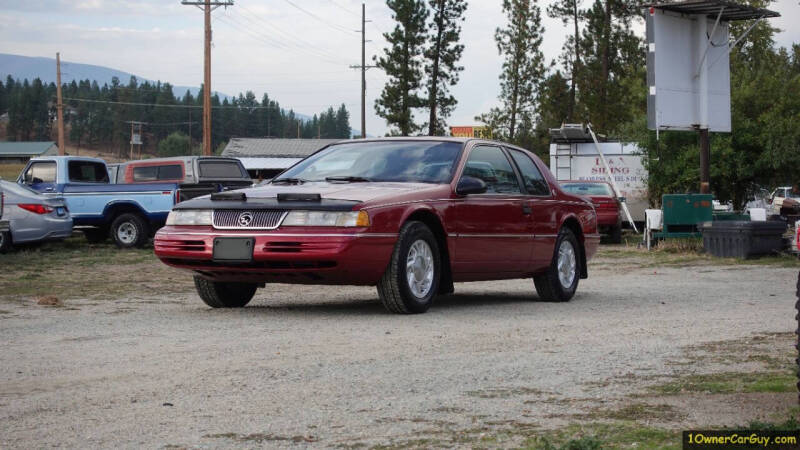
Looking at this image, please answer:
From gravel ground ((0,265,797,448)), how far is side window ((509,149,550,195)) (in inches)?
46.3

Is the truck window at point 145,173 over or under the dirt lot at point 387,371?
over

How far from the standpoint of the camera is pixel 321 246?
28.3 ft

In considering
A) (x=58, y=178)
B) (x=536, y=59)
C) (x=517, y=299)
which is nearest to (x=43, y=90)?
(x=536, y=59)

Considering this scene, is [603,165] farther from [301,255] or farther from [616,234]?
[301,255]

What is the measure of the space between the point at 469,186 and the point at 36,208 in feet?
44.3

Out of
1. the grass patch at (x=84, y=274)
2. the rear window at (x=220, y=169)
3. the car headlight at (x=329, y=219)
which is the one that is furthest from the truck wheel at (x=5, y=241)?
the car headlight at (x=329, y=219)

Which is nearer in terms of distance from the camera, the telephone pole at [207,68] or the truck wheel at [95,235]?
the truck wheel at [95,235]

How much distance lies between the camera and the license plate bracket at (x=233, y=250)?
878cm

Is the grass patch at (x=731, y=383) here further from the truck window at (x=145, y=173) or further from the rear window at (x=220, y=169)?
the truck window at (x=145, y=173)

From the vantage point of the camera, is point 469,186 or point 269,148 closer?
point 469,186

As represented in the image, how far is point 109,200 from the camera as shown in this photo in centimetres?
2389

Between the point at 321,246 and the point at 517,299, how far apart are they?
3.54 metres

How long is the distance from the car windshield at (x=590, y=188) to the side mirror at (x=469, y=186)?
18165 millimetres

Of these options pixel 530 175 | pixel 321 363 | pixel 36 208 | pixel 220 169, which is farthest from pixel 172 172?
pixel 321 363
